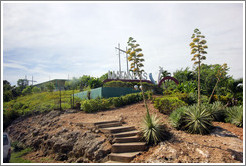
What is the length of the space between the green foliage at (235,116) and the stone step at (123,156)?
5028 mm

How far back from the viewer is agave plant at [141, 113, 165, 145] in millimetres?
6139

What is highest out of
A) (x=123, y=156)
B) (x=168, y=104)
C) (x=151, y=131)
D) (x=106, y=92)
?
(x=106, y=92)

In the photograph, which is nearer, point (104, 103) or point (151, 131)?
point (151, 131)

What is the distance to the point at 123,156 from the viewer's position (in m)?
5.55

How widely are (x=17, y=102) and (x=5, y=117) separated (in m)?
1.97

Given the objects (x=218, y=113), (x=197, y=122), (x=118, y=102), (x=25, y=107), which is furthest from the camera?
(x=25, y=107)

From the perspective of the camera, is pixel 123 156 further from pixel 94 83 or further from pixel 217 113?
pixel 94 83

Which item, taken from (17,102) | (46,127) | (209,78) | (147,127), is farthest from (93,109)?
(209,78)

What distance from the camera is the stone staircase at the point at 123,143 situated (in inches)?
222

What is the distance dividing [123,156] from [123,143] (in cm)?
82

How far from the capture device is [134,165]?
4934 millimetres

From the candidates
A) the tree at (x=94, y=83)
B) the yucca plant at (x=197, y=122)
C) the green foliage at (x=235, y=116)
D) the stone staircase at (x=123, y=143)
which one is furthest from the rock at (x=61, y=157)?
the tree at (x=94, y=83)

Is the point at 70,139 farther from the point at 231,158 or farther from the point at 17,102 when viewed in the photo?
the point at 17,102

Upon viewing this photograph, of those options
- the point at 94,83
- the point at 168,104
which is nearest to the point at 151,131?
the point at 168,104
